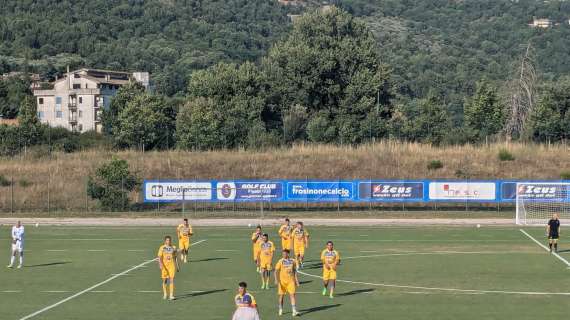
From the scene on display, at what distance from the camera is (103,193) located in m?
69.2

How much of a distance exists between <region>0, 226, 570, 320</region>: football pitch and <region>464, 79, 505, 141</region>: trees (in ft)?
195

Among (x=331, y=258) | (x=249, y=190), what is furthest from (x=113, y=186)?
(x=331, y=258)

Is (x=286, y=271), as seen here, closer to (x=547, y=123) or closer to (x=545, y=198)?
(x=545, y=198)

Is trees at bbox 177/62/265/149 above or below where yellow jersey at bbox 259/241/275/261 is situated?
above

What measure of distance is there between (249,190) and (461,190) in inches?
605

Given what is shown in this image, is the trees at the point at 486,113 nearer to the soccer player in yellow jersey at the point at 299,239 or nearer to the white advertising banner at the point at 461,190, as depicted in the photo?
the white advertising banner at the point at 461,190

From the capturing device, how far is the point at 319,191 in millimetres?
67750

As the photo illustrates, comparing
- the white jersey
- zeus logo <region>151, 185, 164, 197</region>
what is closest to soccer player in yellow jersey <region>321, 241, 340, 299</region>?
the white jersey

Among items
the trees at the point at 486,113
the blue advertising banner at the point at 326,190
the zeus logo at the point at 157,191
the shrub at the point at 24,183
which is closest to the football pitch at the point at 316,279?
the blue advertising banner at the point at 326,190

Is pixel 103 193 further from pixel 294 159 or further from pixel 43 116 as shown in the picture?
pixel 43 116

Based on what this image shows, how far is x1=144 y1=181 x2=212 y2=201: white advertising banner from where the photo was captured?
67.4 m

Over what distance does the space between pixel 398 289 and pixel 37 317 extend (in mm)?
11657

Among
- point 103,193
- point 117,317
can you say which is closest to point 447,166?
point 103,193

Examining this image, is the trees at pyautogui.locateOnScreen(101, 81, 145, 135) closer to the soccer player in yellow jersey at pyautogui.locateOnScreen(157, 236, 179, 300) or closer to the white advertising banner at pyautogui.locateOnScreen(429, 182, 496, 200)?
the white advertising banner at pyautogui.locateOnScreen(429, 182, 496, 200)
